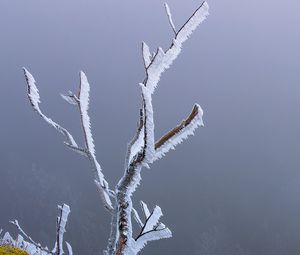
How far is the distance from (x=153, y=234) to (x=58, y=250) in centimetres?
68

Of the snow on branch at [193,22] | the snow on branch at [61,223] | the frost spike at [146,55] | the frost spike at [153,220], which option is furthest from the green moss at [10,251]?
the snow on branch at [193,22]

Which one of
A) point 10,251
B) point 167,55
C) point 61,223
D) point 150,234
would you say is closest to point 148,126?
point 167,55

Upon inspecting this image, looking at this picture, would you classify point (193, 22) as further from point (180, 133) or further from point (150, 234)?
point (150, 234)

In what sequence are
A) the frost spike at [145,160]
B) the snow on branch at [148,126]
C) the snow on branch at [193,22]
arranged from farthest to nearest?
the snow on branch at [193,22], the frost spike at [145,160], the snow on branch at [148,126]

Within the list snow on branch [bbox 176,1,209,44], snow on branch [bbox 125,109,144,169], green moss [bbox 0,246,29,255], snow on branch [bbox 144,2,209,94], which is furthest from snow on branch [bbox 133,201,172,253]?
green moss [bbox 0,246,29,255]

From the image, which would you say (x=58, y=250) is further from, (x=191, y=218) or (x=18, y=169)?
(x=18, y=169)

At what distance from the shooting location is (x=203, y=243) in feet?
386

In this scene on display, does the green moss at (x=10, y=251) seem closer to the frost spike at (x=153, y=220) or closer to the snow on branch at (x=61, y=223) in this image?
the snow on branch at (x=61, y=223)

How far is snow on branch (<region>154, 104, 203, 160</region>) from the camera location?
2449 millimetres

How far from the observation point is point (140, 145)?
2.79 metres

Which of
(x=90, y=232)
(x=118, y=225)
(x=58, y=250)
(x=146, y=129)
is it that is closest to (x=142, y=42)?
(x=146, y=129)

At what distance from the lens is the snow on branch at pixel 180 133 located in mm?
2449

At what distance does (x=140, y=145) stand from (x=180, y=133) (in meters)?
0.36

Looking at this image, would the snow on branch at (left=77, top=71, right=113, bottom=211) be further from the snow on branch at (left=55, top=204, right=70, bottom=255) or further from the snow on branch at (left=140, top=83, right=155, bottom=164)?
the snow on branch at (left=140, top=83, right=155, bottom=164)
